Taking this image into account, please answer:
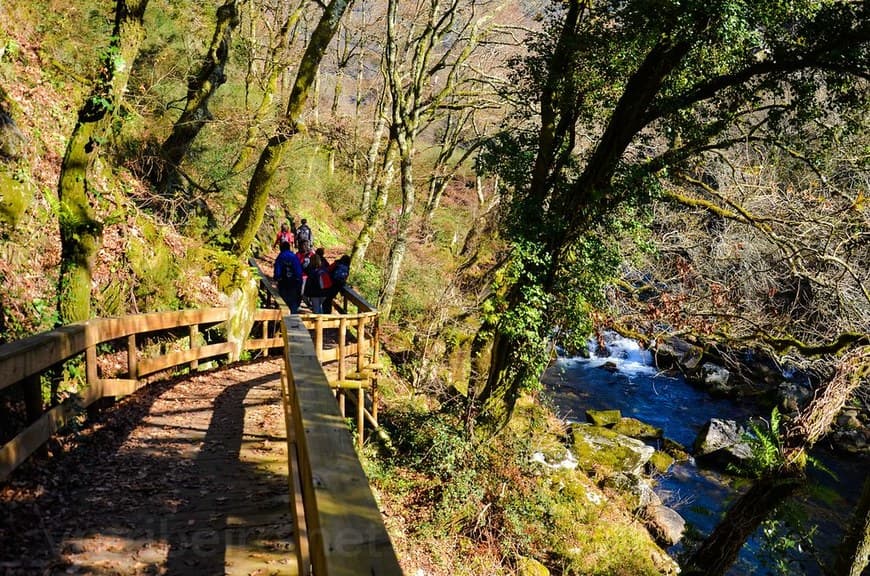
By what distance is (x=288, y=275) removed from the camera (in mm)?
12531

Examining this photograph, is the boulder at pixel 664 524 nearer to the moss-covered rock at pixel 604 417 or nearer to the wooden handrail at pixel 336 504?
the moss-covered rock at pixel 604 417

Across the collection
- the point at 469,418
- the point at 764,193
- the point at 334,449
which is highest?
the point at 764,193

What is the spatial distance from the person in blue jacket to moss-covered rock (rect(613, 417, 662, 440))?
10.8 metres

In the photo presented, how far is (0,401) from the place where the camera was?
5301 mm

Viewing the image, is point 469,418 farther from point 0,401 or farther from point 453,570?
point 0,401

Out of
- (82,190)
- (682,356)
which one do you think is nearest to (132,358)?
(82,190)

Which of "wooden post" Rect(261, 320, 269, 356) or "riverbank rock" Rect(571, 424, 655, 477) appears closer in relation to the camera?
"wooden post" Rect(261, 320, 269, 356)

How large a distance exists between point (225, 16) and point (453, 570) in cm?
1268

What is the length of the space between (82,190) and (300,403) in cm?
571

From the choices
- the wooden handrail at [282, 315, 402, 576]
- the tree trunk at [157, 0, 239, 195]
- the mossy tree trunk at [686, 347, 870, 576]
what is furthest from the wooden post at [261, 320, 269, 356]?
the wooden handrail at [282, 315, 402, 576]

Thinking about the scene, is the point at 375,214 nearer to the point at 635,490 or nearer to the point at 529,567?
the point at 635,490

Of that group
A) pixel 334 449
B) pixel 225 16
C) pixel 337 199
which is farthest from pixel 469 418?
pixel 337 199

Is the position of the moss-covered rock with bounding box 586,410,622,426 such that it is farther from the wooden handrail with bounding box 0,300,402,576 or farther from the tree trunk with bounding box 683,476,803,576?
the wooden handrail with bounding box 0,300,402,576

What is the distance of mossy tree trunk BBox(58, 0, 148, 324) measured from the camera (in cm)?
685
